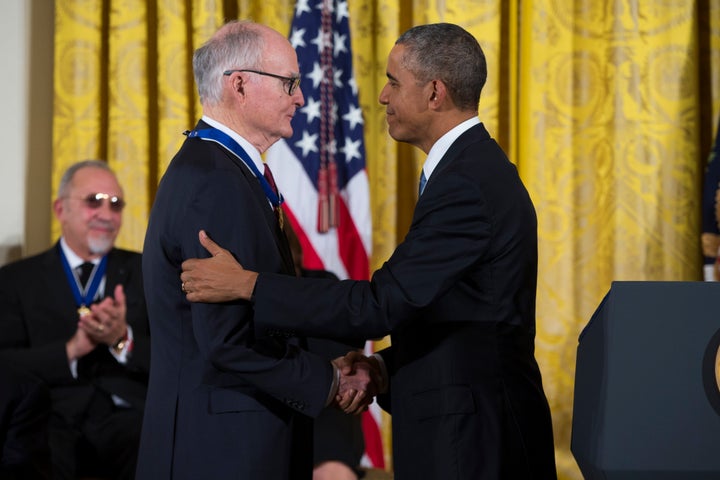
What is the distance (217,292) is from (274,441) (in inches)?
15.5

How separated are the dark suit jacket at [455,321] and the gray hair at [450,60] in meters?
0.27

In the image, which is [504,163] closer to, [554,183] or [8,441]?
[8,441]

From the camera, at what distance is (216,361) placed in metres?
2.21

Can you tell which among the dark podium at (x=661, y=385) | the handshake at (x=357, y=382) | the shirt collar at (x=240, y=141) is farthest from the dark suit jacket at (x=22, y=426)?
the dark podium at (x=661, y=385)

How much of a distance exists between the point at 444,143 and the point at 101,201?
7.94ft

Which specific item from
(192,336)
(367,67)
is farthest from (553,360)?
(192,336)

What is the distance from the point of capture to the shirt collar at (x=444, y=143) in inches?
102

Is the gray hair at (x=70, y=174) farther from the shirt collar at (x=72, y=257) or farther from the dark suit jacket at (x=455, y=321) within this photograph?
the dark suit jacket at (x=455, y=321)

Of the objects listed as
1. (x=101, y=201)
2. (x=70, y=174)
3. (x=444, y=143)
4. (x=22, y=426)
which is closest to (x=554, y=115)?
(x=101, y=201)

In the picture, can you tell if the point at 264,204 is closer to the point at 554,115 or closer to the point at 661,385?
the point at 661,385

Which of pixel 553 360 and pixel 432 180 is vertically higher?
pixel 432 180

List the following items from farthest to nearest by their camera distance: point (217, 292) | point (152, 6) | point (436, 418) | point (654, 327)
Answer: point (152, 6) → point (436, 418) → point (217, 292) → point (654, 327)

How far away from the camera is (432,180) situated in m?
2.44

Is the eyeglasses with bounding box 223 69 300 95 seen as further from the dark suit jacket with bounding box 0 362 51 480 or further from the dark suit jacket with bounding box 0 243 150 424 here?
the dark suit jacket with bounding box 0 243 150 424
